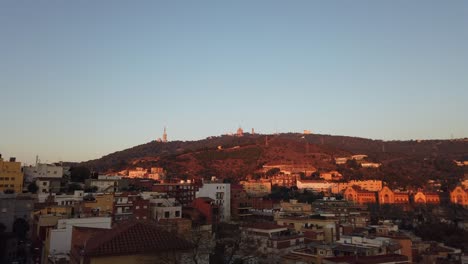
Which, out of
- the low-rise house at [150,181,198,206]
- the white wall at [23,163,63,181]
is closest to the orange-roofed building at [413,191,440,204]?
the low-rise house at [150,181,198,206]

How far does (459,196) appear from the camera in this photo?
238 feet

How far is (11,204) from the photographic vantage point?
3616 centimetres

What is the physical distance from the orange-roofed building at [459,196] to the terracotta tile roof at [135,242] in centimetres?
7295

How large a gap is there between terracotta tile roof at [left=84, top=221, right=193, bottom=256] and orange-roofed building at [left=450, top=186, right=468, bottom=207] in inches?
2872

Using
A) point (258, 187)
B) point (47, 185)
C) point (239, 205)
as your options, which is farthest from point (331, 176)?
point (47, 185)

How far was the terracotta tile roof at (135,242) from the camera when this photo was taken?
446 inches

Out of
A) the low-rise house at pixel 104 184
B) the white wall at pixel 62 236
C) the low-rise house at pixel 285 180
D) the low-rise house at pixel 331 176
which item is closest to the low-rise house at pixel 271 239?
the white wall at pixel 62 236

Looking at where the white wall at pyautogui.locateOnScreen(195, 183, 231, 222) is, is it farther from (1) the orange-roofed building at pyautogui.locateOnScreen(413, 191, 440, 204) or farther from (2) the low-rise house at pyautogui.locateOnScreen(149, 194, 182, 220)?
(1) the orange-roofed building at pyautogui.locateOnScreen(413, 191, 440, 204)

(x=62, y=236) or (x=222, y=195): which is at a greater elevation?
(x=222, y=195)

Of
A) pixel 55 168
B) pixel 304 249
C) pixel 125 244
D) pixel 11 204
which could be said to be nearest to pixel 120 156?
pixel 55 168

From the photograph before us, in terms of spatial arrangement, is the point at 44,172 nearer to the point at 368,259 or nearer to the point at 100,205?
the point at 100,205

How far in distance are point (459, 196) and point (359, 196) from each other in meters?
17.7

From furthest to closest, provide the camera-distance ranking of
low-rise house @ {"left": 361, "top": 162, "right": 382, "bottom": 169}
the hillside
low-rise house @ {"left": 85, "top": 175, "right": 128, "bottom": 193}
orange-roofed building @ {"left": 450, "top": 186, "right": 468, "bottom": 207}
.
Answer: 1. low-rise house @ {"left": 361, "top": 162, "right": 382, "bottom": 169}
2. the hillside
3. orange-roofed building @ {"left": 450, "top": 186, "right": 468, "bottom": 207}
4. low-rise house @ {"left": 85, "top": 175, "right": 128, "bottom": 193}

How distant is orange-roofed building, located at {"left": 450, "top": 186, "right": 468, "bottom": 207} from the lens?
7162cm
